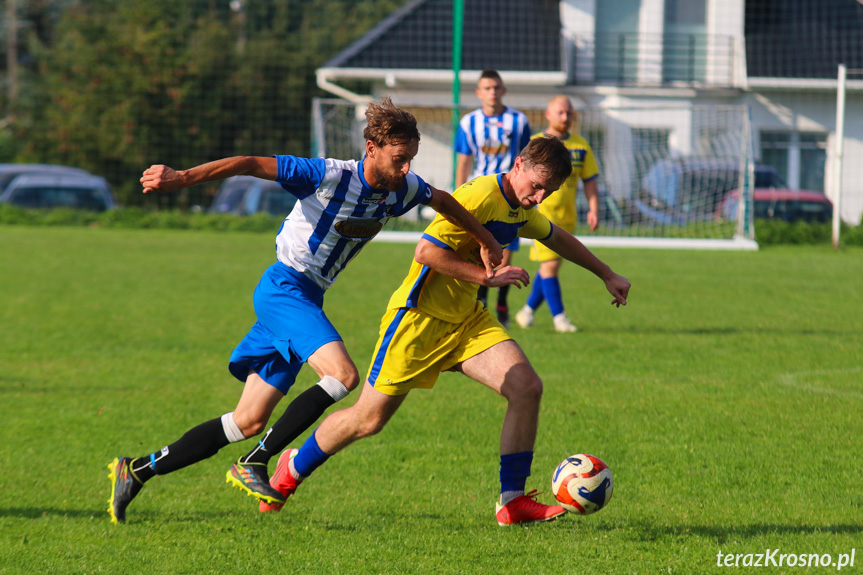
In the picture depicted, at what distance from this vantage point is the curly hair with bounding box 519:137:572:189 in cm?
430

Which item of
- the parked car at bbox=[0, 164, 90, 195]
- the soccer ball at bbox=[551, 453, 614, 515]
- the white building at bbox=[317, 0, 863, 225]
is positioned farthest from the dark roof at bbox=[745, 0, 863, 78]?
the soccer ball at bbox=[551, 453, 614, 515]

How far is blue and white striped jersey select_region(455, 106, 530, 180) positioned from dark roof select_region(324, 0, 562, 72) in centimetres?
1622

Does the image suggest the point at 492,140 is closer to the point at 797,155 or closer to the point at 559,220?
the point at 559,220

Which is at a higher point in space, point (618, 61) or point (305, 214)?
point (618, 61)

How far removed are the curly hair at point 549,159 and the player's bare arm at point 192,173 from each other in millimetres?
1211

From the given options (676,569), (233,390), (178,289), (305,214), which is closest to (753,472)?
(676,569)

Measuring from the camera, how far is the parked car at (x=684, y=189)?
67.1 feet

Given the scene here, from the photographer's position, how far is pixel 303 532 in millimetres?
4270

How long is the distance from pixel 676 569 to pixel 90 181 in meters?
21.7

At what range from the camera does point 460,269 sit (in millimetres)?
4289

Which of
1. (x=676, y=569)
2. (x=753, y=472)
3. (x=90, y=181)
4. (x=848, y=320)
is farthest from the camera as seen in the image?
(x=90, y=181)

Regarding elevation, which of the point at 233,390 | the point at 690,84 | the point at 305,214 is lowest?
the point at 233,390

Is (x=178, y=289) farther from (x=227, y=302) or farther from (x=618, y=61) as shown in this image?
(x=618, y=61)

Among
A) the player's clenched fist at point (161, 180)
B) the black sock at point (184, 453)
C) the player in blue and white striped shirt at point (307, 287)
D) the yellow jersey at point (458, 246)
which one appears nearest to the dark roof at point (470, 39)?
the yellow jersey at point (458, 246)
